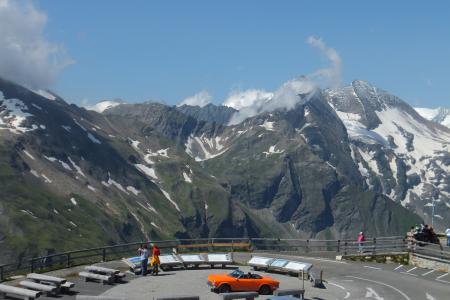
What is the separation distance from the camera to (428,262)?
6000cm

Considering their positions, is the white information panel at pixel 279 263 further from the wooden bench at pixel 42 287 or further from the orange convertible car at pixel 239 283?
the wooden bench at pixel 42 287

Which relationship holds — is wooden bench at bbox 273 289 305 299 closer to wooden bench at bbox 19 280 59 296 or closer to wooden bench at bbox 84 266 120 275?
wooden bench at bbox 84 266 120 275

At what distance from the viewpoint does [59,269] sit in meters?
51.8

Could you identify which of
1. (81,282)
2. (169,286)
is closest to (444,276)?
(169,286)

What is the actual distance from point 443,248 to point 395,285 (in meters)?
14.9

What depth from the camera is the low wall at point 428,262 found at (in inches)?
2269

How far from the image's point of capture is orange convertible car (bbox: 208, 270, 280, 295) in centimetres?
4309

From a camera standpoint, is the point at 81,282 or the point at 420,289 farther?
the point at 420,289

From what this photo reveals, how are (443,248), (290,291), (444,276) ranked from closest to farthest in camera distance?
(290,291) → (444,276) → (443,248)

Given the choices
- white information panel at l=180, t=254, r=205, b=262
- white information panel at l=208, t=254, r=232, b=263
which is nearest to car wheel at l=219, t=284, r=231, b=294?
white information panel at l=208, t=254, r=232, b=263

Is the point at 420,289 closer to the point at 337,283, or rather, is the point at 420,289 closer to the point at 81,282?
the point at 337,283

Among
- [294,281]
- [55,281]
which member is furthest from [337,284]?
[55,281]

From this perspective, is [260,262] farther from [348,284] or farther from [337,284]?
[348,284]

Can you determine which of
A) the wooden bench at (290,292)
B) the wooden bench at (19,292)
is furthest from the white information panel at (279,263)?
the wooden bench at (19,292)
